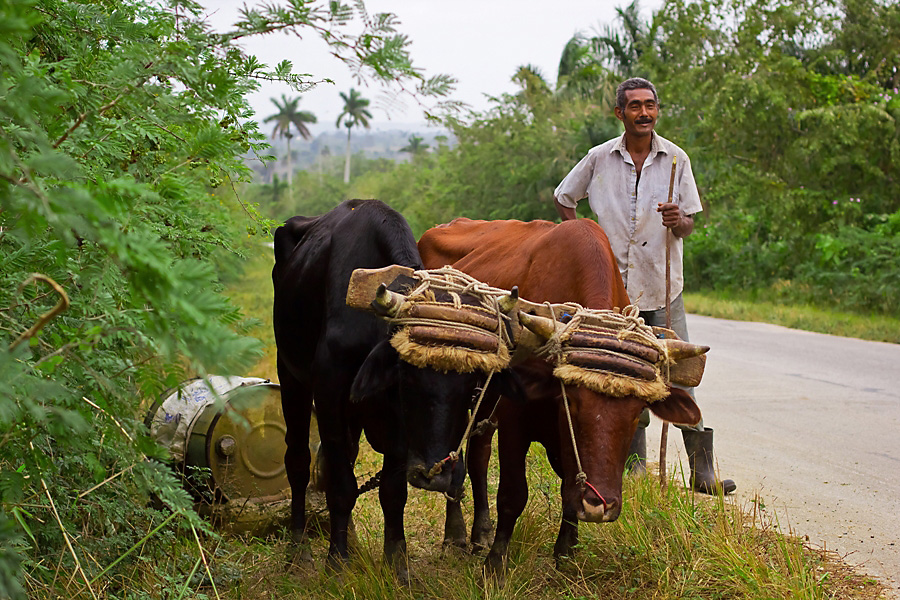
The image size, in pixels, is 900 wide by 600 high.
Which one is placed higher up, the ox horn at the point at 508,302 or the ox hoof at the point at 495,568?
the ox horn at the point at 508,302

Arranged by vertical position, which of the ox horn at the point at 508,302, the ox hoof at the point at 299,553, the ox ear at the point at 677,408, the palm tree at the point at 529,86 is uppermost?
the palm tree at the point at 529,86

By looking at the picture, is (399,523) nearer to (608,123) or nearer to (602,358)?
(602,358)

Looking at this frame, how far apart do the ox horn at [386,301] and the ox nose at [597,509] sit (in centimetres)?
107

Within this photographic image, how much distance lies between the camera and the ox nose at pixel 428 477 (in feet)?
11.9

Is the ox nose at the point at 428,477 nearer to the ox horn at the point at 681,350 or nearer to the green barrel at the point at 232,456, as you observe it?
the ox horn at the point at 681,350

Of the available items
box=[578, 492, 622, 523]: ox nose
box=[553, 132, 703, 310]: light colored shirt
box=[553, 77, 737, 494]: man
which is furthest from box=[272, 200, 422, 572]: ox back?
box=[553, 132, 703, 310]: light colored shirt

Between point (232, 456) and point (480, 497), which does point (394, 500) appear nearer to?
point (480, 497)

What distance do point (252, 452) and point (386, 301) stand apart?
2.06 meters

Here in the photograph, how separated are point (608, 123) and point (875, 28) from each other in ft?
23.6

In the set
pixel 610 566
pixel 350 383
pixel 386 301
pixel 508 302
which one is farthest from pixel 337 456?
pixel 610 566

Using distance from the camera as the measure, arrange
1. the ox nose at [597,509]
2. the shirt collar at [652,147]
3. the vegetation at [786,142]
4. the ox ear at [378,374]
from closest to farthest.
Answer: the ox nose at [597,509], the ox ear at [378,374], the shirt collar at [652,147], the vegetation at [786,142]

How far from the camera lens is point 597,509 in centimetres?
346

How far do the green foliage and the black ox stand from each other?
26.5 inches

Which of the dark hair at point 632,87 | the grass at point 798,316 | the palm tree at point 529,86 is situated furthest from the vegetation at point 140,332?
the palm tree at point 529,86
